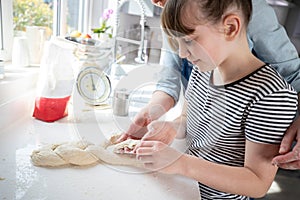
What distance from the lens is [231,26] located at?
58 cm

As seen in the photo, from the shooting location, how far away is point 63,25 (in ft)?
4.74

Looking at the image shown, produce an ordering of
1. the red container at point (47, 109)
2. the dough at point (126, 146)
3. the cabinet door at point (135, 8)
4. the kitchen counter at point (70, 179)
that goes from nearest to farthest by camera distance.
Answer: the kitchen counter at point (70, 179)
the dough at point (126, 146)
the red container at point (47, 109)
the cabinet door at point (135, 8)

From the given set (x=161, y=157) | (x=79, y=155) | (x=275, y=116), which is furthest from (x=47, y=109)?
(x=275, y=116)

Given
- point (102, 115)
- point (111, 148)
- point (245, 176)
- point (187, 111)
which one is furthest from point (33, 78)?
point (245, 176)

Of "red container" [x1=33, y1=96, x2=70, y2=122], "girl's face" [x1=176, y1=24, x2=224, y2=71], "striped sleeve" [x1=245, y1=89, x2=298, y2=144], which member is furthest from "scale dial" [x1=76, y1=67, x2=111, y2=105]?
"striped sleeve" [x1=245, y1=89, x2=298, y2=144]

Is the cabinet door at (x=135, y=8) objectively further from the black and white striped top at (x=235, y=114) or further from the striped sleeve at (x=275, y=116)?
the striped sleeve at (x=275, y=116)

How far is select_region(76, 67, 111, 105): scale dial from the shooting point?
954mm

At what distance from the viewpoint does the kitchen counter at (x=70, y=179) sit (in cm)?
54

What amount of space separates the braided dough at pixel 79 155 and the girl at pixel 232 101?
6 centimetres

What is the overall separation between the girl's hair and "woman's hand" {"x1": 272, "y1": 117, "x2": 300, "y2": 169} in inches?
11.1

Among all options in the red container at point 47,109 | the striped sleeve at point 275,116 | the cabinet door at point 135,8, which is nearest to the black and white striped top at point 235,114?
the striped sleeve at point 275,116

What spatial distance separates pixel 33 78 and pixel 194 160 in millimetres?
664

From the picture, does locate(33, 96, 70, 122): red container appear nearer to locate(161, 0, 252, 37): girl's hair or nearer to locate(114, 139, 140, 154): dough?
locate(114, 139, 140, 154): dough

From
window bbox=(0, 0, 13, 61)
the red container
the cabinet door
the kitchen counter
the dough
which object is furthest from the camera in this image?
the cabinet door
